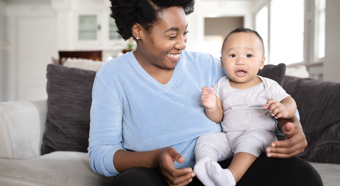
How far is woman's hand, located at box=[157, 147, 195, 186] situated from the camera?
2.26ft

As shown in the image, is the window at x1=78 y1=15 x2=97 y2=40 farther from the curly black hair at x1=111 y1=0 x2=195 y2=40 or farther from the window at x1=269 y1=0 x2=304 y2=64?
the curly black hair at x1=111 y1=0 x2=195 y2=40

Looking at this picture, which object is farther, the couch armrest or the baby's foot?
the couch armrest

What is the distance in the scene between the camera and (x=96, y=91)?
3.19ft

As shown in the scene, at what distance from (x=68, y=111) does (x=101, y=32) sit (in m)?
4.89

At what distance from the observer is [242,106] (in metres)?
0.98

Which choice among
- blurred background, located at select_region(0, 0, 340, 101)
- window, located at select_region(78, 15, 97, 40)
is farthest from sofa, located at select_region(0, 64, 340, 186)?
window, located at select_region(78, 15, 97, 40)

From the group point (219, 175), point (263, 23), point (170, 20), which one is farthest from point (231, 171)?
point (263, 23)

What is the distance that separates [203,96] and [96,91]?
396mm

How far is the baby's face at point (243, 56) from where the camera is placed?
985mm

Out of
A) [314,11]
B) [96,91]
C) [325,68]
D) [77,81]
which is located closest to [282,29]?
[314,11]

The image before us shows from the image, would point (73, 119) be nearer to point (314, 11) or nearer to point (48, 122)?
point (48, 122)

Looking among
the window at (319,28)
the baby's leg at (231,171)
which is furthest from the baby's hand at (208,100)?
the window at (319,28)

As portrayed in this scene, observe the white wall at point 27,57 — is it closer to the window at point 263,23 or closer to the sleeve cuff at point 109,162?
the window at point 263,23

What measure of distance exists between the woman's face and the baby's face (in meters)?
0.19
